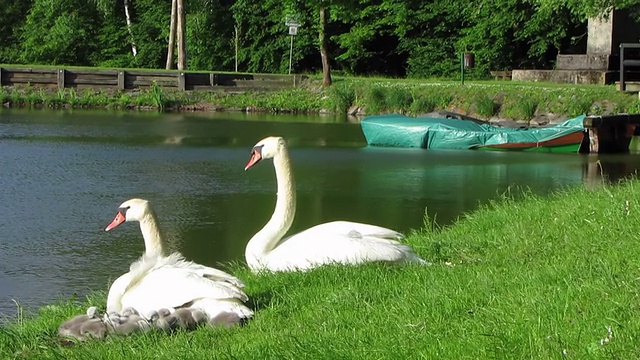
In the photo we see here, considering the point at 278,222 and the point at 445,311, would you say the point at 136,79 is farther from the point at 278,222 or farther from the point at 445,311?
the point at 445,311

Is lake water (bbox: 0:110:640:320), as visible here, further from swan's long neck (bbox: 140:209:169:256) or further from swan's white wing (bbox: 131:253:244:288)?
swan's white wing (bbox: 131:253:244:288)

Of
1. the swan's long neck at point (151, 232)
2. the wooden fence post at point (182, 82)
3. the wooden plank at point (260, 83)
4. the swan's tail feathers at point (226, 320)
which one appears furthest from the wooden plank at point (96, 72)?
the swan's tail feathers at point (226, 320)

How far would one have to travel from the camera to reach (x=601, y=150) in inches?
948

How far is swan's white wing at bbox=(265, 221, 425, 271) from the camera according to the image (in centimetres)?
783

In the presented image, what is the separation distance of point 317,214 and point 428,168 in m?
6.38

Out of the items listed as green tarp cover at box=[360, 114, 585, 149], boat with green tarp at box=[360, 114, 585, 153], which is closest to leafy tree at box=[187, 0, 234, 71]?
boat with green tarp at box=[360, 114, 585, 153]

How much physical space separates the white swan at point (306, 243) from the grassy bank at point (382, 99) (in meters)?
21.0

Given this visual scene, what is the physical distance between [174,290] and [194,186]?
1178 centimetres

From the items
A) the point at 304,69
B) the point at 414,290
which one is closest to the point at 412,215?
the point at 414,290

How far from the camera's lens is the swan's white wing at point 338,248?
7.83 meters

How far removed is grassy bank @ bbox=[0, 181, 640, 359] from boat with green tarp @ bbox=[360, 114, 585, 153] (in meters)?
16.1

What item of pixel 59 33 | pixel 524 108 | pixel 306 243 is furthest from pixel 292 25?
pixel 306 243

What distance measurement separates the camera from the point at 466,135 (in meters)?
25.0

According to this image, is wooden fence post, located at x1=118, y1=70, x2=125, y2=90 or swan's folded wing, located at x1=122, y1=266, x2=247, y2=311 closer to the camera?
swan's folded wing, located at x1=122, y1=266, x2=247, y2=311
